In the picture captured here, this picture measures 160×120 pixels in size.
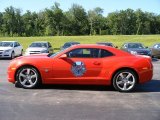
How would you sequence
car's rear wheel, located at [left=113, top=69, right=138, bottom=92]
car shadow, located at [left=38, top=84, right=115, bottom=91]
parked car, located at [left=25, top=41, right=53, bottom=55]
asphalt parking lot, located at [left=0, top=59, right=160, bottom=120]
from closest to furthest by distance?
asphalt parking lot, located at [left=0, top=59, right=160, bottom=120] → car's rear wheel, located at [left=113, top=69, right=138, bottom=92] → car shadow, located at [left=38, top=84, right=115, bottom=91] → parked car, located at [left=25, top=41, right=53, bottom=55]

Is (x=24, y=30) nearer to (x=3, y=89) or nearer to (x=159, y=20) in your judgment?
(x=159, y=20)

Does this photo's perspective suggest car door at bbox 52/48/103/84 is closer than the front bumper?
Yes

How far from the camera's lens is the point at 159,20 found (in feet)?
334

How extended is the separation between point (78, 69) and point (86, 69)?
0.74 feet

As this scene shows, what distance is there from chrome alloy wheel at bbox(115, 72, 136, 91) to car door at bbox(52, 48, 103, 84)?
1.93ft

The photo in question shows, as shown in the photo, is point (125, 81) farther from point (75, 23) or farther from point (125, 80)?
point (75, 23)

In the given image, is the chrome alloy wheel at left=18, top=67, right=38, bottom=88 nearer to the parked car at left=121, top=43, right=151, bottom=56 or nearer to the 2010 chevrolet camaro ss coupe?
the 2010 chevrolet camaro ss coupe

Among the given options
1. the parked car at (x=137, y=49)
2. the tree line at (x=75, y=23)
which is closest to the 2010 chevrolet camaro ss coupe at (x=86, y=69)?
the parked car at (x=137, y=49)

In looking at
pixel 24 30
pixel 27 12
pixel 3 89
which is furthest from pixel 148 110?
pixel 27 12

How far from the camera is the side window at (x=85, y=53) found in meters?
10.5

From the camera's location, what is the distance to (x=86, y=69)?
33.9 feet

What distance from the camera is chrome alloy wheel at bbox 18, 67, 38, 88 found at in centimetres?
1048

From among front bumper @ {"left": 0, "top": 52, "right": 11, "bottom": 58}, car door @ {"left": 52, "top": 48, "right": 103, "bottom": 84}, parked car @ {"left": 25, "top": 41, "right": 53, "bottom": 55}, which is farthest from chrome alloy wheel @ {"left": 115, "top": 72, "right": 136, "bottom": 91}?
front bumper @ {"left": 0, "top": 52, "right": 11, "bottom": 58}

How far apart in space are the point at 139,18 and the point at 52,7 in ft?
82.0
